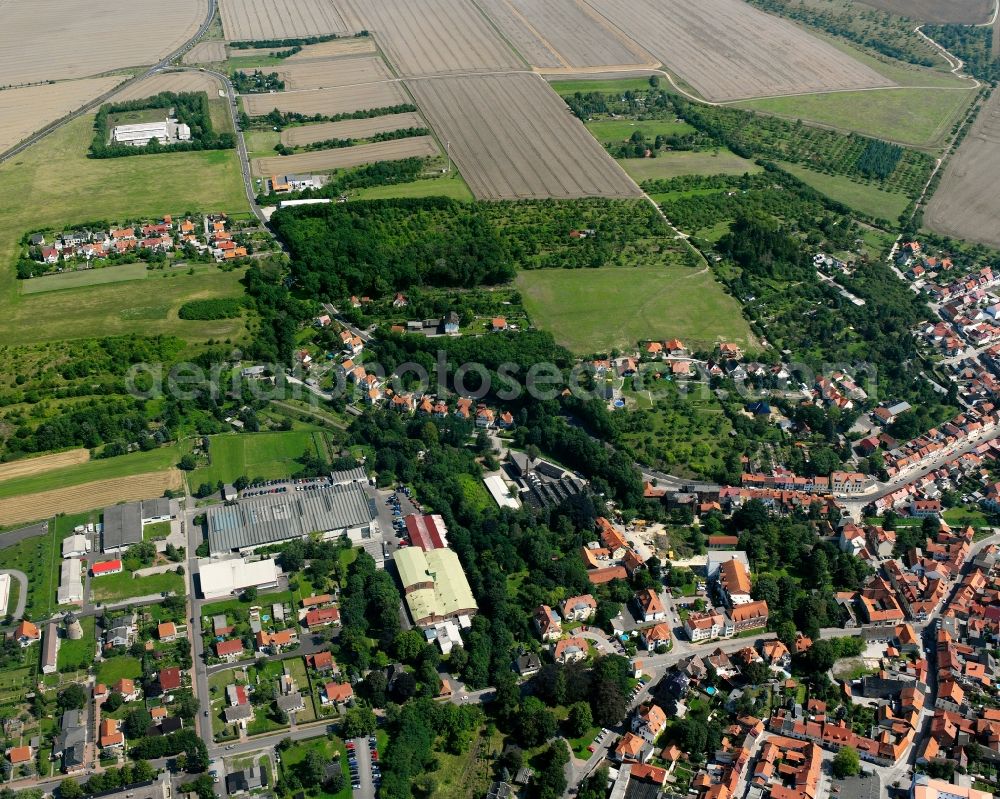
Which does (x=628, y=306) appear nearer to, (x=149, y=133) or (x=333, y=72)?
(x=149, y=133)

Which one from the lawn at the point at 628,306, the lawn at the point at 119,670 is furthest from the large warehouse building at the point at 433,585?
the lawn at the point at 628,306

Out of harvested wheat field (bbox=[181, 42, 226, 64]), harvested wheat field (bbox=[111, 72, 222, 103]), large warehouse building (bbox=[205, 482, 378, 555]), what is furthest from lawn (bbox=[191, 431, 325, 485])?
harvested wheat field (bbox=[181, 42, 226, 64])

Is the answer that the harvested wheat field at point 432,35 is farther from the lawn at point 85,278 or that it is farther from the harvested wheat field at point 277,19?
the lawn at point 85,278

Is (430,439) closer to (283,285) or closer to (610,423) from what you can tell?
(610,423)

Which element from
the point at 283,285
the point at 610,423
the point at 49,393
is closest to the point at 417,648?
the point at 610,423

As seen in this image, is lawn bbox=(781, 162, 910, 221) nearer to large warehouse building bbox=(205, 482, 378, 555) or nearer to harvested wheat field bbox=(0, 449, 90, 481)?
large warehouse building bbox=(205, 482, 378, 555)

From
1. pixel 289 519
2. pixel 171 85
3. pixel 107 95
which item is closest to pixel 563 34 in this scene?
pixel 171 85
